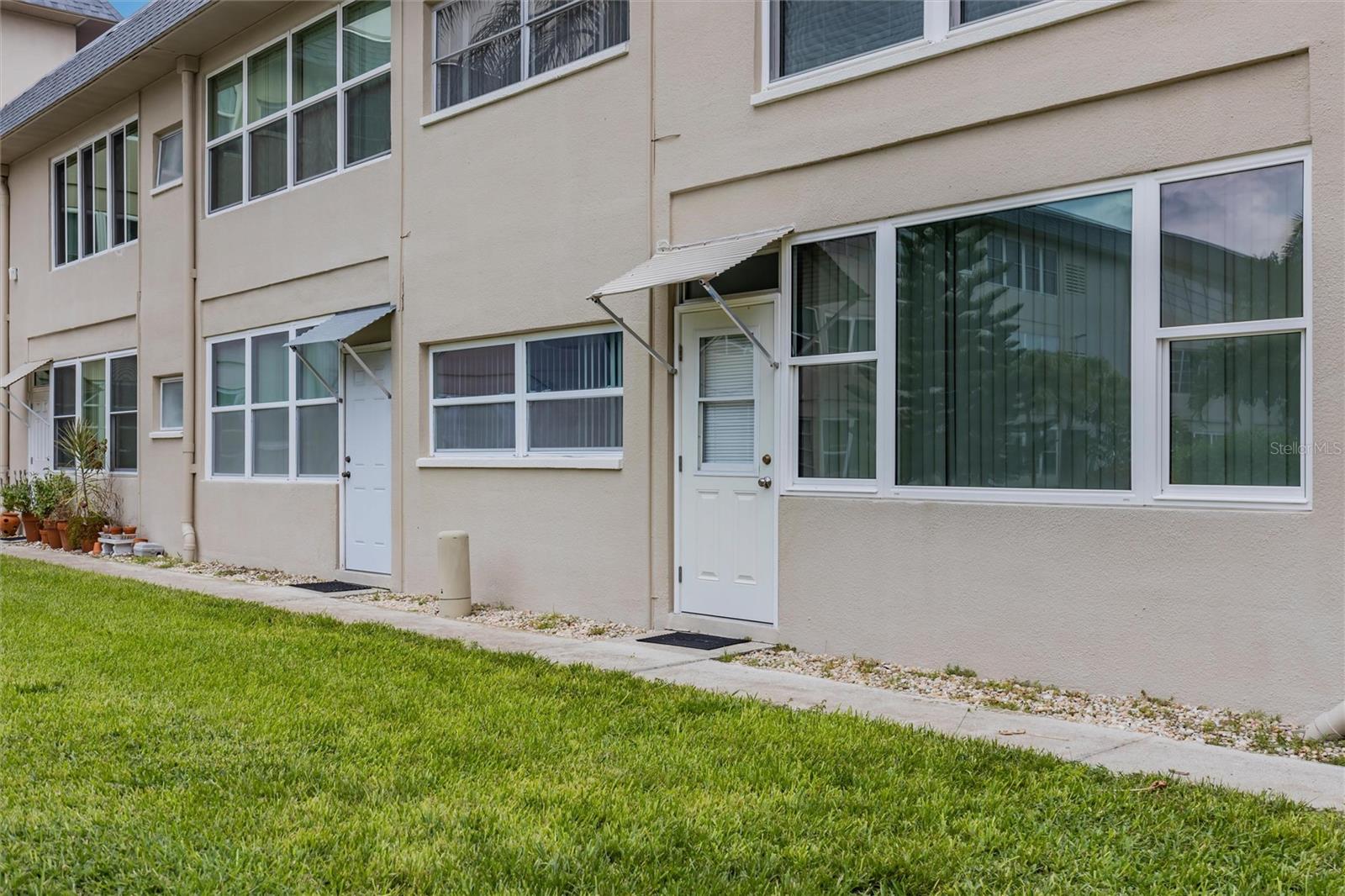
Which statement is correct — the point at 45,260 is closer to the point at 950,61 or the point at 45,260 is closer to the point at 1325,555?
the point at 950,61

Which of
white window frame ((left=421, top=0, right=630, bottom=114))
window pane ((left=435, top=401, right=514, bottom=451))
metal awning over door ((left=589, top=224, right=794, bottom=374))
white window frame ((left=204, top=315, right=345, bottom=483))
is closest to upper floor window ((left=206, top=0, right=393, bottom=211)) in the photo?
white window frame ((left=421, top=0, right=630, bottom=114))

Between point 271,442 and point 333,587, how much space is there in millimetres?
2656

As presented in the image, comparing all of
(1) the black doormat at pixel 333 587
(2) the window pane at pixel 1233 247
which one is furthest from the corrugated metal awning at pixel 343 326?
(2) the window pane at pixel 1233 247

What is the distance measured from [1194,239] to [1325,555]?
1796 mm

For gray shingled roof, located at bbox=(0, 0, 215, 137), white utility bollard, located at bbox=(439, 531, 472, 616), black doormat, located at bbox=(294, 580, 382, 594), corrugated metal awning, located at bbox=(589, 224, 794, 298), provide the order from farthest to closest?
1. gray shingled roof, located at bbox=(0, 0, 215, 137)
2. black doormat, located at bbox=(294, 580, 382, 594)
3. white utility bollard, located at bbox=(439, 531, 472, 616)
4. corrugated metal awning, located at bbox=(589, 224, 794, 298)

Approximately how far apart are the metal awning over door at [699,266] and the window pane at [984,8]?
1.76 metres

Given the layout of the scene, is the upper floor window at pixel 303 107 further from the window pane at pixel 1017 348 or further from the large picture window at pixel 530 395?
the window pane at pixel 1017 348

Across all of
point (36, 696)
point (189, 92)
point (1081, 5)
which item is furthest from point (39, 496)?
point (1081, 5)

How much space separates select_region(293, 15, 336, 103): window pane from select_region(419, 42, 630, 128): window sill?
2242 mm

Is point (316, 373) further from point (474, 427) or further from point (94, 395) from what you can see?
point (94, 395)

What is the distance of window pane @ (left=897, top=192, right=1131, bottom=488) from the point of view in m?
6.79

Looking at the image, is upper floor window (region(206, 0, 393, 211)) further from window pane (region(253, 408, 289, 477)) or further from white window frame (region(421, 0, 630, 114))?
window pane (region(253, 408, 289, 477))

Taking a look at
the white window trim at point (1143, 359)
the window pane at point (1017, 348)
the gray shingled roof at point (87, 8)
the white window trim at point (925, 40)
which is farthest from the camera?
the gray shingled roof at point (87, 8)

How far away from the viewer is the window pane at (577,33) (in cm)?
979
